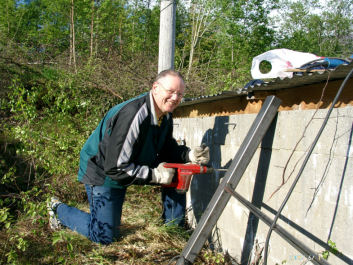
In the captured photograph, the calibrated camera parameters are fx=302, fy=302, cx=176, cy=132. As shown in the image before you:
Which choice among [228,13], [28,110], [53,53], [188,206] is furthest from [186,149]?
[228,13]

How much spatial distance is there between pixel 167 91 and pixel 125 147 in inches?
25.1

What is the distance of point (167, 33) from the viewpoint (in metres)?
4.51

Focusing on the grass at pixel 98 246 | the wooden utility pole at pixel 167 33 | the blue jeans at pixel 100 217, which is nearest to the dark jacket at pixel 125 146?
the blue jeans at pixel 100 217

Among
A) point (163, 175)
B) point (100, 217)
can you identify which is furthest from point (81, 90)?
point (163, 175)

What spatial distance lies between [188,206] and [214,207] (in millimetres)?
1573

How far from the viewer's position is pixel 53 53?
975 cm

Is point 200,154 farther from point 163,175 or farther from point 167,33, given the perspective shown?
point 167,33

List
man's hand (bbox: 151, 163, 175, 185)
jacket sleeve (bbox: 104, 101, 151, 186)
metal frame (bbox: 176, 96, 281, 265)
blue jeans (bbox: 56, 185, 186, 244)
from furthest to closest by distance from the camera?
blue jeans (bbox: 56, 185, 186, 244), man's hand (bbox: 151, 163, 175, 185), jacket sleeve (bbox: 104, 101, 151, 186), metal frame (bbox: 176, 96, 281, 265)

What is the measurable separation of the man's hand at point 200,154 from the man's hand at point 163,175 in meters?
0.36

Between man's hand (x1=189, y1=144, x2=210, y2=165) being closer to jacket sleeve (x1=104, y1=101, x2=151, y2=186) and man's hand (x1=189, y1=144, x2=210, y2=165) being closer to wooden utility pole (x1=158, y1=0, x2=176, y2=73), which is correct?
jacket sleeve (x1=104, y1=101, x2=151, y2=186)

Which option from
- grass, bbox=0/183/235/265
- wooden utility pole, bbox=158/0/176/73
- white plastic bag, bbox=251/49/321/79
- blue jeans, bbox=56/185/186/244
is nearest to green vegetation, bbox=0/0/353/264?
grass, bbox=0/183/235/265

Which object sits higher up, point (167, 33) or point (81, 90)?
point (167, 33)

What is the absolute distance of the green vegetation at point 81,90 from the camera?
9.81ft

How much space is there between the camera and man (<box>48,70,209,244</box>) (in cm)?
260
